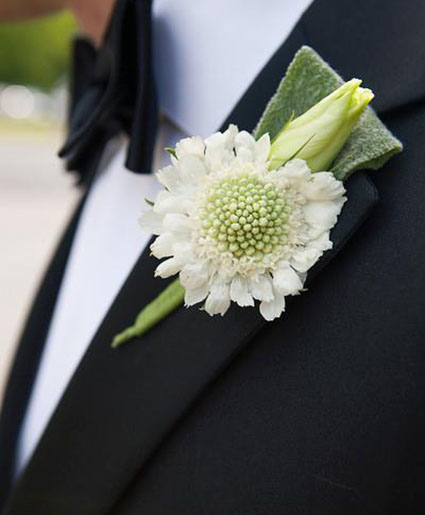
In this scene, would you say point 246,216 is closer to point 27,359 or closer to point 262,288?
point 262,288

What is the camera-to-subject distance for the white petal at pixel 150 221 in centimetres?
72

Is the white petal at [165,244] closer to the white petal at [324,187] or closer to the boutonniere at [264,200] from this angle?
the boutonniere at [264,200]

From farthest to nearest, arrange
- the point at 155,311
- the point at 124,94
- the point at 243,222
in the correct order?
the point at 124,94
the point at 155,311
the point at 243,222

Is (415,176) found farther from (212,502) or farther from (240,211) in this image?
(212,502)

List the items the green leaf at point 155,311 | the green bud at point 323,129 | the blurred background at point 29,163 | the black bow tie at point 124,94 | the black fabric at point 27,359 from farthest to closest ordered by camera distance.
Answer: the blurred background at point 29,163 < the black fabric at point 27,359 < the black bow tie at point 124,94 < the green leaf at point 155,311 < the green bud at point 323,129

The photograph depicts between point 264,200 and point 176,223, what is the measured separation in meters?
0.08

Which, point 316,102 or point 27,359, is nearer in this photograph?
point 316,102

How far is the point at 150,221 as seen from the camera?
0.73 m

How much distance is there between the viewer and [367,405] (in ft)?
2.36

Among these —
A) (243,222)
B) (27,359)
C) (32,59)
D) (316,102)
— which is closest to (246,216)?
(243,222)

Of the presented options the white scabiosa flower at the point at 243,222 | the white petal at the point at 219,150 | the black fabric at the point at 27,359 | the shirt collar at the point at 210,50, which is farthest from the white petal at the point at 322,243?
the black fabric at the point at 27,359

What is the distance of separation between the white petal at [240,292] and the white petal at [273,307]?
0.01 meters

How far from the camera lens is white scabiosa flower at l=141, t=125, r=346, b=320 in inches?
27.0

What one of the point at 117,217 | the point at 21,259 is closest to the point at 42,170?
the point at 21,259
